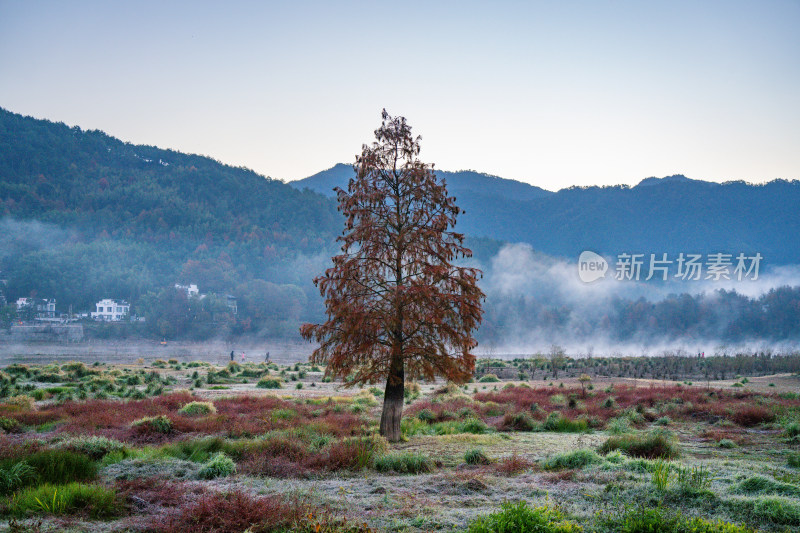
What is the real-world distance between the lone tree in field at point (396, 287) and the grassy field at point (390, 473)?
82.2 inches

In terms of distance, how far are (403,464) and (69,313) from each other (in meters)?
141

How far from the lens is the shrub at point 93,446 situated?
11.5 meters

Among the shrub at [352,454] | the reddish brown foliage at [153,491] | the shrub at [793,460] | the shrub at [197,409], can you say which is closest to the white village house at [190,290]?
the shrub at [197,409]

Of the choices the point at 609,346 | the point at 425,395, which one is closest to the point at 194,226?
the point at 609,346

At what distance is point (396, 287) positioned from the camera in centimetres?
1502

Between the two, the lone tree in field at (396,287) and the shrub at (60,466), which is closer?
Answer: the shrub at (60,466)

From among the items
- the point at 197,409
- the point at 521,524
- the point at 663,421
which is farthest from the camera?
the point at 197,409

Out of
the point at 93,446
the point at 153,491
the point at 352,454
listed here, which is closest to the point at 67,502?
the point at 153,491

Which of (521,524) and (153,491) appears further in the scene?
(153,491)

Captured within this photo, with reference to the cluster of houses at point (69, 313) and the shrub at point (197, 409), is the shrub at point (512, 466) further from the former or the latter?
the cluster of houses at point (69, 313)

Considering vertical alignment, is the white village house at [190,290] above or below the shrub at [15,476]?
above

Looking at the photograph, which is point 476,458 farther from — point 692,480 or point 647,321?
point 647,321

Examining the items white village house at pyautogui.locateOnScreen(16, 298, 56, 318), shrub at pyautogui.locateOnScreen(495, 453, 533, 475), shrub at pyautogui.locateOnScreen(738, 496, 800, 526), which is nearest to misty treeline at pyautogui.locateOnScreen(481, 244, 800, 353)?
white village house at pyautogui.locateOnScreen(16, 298, 56, 318)

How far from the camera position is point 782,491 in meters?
8.50
